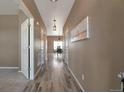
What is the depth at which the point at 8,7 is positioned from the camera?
6.89 m

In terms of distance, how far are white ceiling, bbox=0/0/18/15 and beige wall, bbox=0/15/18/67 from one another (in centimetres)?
39

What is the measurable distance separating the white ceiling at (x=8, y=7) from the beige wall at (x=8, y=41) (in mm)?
394

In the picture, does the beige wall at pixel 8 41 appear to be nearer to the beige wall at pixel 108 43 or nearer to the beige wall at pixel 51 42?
the beige wall at pixel 108 43

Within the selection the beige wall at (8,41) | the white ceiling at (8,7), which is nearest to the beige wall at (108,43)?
the white ceiling at (8,7)

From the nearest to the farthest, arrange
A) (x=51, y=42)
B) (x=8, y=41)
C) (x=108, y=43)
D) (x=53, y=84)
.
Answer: (x=108, y=43)
(x=53, y=84)
(x=8, y=41)
(x=51, y=42)

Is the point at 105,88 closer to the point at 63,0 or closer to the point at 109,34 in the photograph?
the point at 109,34

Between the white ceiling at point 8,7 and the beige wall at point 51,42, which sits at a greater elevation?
the white ceiling at point 8,7

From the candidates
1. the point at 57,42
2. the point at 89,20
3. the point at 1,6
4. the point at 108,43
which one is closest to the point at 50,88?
the point at 89,20

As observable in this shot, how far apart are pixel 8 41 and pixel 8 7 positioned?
1.95 meters

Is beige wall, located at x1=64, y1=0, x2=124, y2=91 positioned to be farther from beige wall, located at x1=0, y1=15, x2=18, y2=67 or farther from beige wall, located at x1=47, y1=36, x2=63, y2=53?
beige wall, located at x1=47, y1=36, x2=63, y2=53

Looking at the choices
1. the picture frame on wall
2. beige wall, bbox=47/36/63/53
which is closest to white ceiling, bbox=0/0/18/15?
the picture frame on wall

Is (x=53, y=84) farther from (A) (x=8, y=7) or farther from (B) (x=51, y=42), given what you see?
(B) (x=51, y=42)

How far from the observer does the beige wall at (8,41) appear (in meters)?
8.15

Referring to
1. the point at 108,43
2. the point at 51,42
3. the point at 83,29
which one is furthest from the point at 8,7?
the point at 51,42
